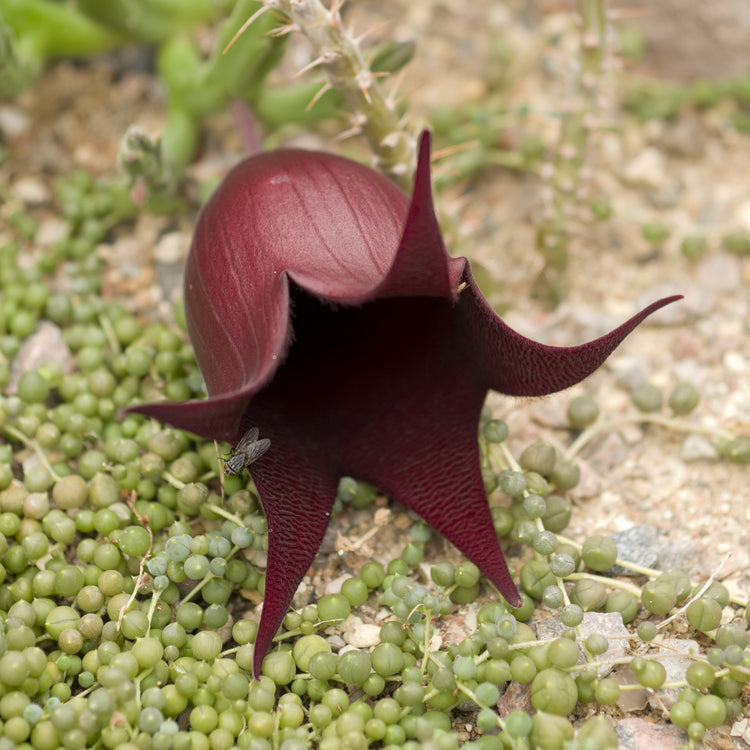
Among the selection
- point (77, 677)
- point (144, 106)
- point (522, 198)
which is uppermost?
point (144, 106)

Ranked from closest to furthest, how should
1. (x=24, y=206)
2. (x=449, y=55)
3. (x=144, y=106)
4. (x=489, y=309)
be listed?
(x=489, y=309), (x=24, y=206), (x=144, y=106), (x=449, y=55)

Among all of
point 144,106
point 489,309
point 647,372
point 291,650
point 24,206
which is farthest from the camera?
point 144,106

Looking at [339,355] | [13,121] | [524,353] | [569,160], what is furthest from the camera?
[13,121]

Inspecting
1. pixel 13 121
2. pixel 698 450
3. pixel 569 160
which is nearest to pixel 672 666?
pixel 698 450

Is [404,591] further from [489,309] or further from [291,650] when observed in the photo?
[489,309]

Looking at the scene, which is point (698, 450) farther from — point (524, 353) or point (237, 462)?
point (237, 462)

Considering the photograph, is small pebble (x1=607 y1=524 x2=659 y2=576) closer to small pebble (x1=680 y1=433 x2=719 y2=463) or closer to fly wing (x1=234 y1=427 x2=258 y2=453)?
small pebble (x1=680 y1=433 x2=719 y2=463)

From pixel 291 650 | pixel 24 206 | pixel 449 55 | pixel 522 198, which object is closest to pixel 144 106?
pixel 24 206
